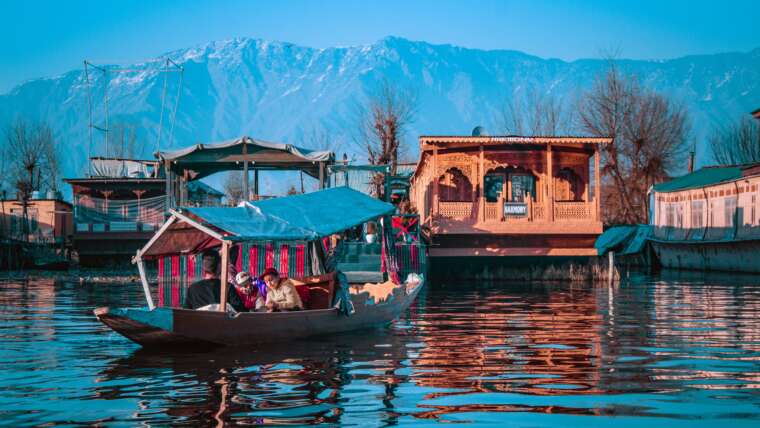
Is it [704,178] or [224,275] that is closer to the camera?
[224,275]

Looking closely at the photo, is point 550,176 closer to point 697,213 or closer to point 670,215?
point 697,213

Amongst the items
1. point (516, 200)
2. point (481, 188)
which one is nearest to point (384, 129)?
point (516, 200)

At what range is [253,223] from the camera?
16.3 meters

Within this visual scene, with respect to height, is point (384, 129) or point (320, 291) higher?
point (384, 129)

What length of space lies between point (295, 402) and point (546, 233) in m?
28.1

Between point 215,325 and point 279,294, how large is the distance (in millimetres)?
2164

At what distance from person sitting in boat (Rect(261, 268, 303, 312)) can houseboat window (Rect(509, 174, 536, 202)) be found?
2530 cm

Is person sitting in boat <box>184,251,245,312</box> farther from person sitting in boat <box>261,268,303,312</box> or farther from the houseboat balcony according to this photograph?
the houseboat balcony

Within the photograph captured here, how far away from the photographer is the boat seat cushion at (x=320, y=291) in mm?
17719

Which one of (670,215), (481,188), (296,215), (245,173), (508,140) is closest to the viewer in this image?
(296,215)

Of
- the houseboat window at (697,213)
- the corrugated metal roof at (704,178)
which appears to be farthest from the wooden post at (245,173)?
the houseboat window at (697,213)

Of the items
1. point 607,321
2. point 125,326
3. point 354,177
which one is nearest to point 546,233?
point 607,321

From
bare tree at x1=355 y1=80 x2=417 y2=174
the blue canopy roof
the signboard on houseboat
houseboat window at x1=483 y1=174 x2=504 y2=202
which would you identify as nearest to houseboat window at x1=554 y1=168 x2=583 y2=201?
houseboat window at x1=483 y1=174 x2=504 y2=202

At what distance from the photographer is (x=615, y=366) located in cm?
1259
